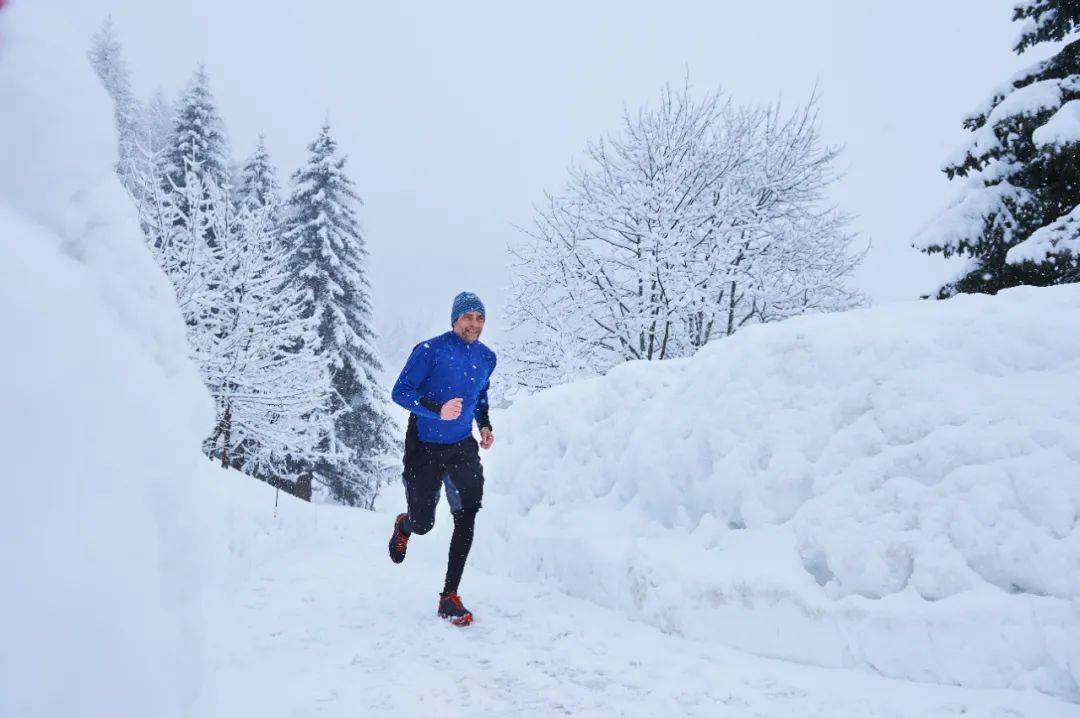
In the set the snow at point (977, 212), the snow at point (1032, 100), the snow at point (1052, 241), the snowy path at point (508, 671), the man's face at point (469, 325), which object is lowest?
the snowy path at point (508, 671)

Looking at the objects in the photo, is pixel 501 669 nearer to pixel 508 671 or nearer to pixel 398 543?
pixel 508 671

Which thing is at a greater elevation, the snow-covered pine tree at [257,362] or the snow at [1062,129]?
the snow at [1062,129]

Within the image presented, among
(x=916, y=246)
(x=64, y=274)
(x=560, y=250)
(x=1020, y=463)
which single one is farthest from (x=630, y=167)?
(x=64, y=274)

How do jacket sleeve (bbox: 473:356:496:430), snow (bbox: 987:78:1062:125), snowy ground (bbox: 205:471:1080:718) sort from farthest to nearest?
snow (bbox: 987:78:1062:125), jacket sleeve (bbox: 473:356:496:430), snowy ground (bbox: 205:471:1080:718)

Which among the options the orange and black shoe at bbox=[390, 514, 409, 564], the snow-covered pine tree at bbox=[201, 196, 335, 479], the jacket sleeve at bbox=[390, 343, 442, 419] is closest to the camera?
the jacket sleeve at bbox=[390, 343, 442, 419]

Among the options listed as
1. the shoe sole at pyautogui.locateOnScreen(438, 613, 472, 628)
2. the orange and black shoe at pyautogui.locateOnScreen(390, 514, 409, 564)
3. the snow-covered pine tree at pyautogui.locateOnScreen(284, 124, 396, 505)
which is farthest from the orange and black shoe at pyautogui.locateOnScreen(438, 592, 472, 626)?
the snow-covered pine tree at pyautogui.locateOnScreen(284, 124, 396, 505)

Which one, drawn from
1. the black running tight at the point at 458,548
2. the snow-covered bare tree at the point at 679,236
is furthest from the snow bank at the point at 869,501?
the snow-covered bare tree at the point at 679,236

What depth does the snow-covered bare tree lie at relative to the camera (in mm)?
12398

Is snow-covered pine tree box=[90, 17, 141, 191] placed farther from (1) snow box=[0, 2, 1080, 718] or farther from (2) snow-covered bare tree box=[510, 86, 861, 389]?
(1) snow box=[0, 2, 1080, 718]

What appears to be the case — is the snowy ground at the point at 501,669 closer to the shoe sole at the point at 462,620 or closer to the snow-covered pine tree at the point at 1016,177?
the shoe sole at the point at 462,620

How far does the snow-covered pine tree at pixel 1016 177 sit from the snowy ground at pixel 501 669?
19.7ft

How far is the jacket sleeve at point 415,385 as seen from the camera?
430 cm

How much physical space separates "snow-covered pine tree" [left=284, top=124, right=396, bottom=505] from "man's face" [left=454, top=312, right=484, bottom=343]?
15203mm

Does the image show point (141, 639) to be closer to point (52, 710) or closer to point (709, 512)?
point (52, 710)
